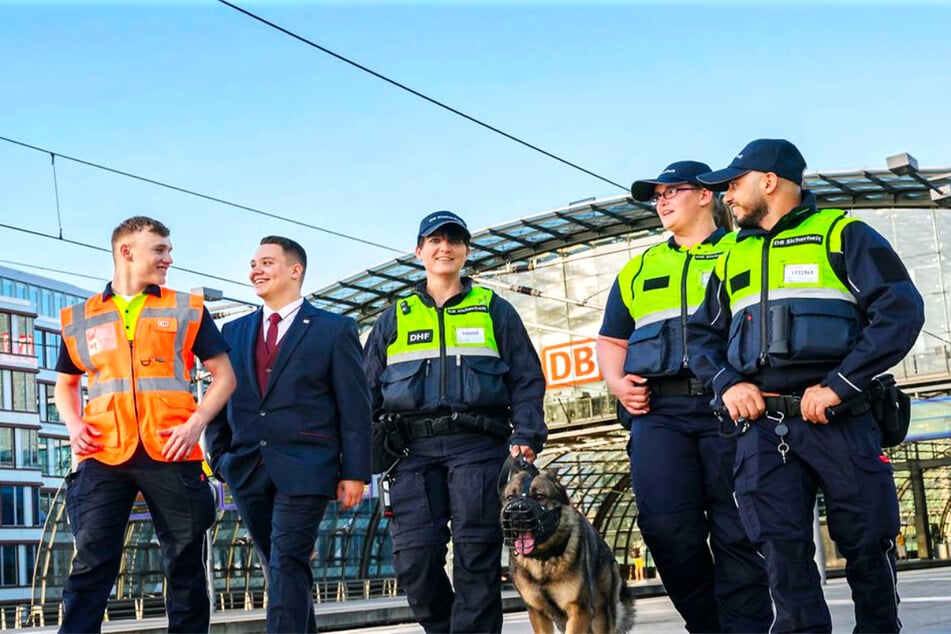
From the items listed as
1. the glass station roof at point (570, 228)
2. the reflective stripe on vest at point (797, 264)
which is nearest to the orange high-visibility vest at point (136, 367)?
the reflective stripe on vest at point (797, 264)

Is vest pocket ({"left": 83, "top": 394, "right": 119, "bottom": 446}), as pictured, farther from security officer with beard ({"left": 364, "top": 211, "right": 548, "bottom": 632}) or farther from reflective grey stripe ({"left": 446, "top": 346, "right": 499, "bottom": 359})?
reflective grey stripe ({"left": 446, "top": 346, "right": 499, "bottom": 359})

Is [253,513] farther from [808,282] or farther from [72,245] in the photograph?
[72,245]

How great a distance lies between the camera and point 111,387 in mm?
5973

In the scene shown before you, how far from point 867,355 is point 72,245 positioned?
16842mm

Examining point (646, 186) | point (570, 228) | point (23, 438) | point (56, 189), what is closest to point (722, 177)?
point (646, 186)

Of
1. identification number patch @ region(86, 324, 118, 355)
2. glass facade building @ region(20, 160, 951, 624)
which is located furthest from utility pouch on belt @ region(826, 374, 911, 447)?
glass facade building @ region(20, 160, 951, 624)

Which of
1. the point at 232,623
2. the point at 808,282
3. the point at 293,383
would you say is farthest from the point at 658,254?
the point at 232,623

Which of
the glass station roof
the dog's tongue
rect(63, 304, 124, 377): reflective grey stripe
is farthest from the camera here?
the glass station roof

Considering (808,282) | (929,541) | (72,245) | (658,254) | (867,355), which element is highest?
(72,245)

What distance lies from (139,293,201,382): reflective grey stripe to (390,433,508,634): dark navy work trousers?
1204mm

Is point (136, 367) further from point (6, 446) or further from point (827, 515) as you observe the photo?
point (6, 446)

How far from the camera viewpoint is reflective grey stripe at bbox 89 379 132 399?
5.95 metres

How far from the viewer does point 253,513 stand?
6055 millimetres

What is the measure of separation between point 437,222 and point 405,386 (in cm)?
86
